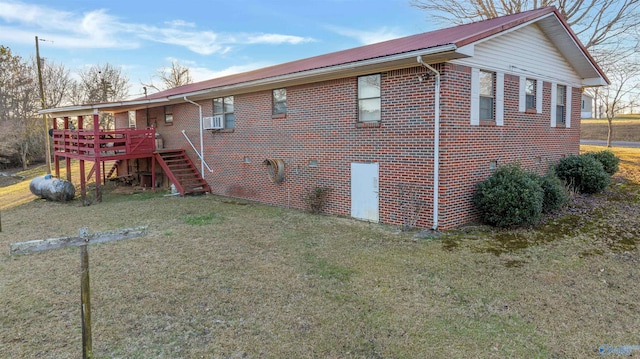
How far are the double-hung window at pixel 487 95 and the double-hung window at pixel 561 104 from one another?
13.5ft

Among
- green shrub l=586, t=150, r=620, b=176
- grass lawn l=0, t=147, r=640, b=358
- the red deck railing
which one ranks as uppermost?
the red deck railing

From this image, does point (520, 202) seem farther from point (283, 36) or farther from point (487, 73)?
point (283, 36)

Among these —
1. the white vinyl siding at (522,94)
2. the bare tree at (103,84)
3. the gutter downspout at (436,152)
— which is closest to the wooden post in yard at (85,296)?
the gutter downspout at (436,152)

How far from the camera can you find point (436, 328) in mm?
4125

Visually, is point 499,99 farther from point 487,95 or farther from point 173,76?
point 173,76

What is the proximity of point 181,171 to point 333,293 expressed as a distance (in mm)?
11212

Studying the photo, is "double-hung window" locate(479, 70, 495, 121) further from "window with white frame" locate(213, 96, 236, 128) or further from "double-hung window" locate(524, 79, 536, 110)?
"window with white frame" locate(213, 96, 236, 128)

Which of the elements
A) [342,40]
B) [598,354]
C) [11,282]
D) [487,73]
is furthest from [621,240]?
[342,40]

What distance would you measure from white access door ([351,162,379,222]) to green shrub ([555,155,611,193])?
20.3 feet

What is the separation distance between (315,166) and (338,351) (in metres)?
7.09

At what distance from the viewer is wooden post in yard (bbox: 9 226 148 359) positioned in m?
3.06

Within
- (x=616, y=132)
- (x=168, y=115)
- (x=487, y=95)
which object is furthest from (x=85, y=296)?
(x=616, y=132)

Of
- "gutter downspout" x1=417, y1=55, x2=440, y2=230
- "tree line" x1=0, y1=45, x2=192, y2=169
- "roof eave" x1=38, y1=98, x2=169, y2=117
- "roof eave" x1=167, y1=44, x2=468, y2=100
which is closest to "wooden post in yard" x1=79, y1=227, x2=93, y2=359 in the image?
"roof eave" x1=167, y1=44, x2=468, y2=100

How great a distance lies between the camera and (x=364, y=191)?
934cm
